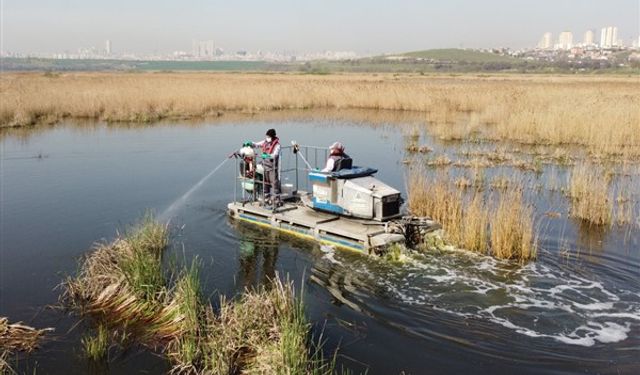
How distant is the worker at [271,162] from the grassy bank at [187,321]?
428 cm

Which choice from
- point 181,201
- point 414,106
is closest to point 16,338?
point 181,201

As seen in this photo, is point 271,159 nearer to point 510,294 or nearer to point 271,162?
point 271,162

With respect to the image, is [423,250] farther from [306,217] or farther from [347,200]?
[306,217]

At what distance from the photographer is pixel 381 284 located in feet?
34.9

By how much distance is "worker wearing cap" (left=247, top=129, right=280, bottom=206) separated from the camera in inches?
543

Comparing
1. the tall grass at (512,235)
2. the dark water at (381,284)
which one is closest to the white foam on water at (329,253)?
the dark water at (381,284)

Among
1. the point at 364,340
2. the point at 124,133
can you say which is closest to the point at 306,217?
the point at 364,340

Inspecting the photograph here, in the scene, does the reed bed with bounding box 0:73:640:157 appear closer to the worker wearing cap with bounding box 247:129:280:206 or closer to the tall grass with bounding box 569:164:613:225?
the tall grass with bounding box 569:164:613:225

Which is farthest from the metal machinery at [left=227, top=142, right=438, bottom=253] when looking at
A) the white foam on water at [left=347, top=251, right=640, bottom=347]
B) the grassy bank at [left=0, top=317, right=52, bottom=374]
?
the grassy bank at [left=0, top=317, right=52, bottom=374]

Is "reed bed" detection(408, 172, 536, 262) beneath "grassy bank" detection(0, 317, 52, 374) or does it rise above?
above

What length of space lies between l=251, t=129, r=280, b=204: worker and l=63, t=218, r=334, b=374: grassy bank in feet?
14.0

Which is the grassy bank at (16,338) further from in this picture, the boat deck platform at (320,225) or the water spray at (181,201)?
the water spray at (181,201)

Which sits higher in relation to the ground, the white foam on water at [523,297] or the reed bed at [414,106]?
the reed bed at [414,106]

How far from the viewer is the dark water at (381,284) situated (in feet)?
27.2
